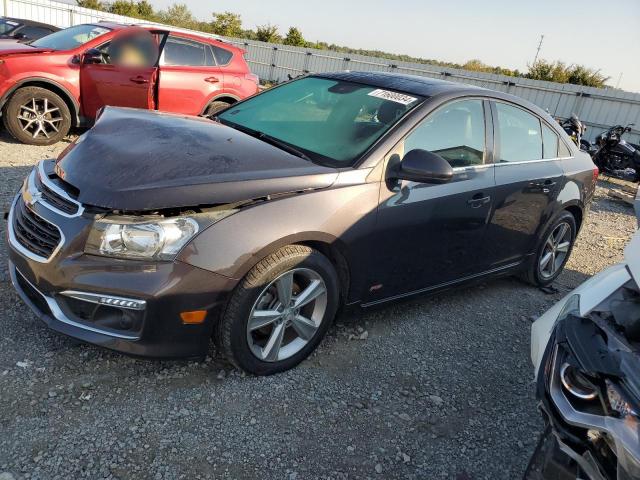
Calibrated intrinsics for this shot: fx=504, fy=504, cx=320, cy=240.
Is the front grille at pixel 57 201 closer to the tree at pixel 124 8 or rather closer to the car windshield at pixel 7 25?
the car windshield at pixel 7 25

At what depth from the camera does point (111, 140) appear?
9.25ft

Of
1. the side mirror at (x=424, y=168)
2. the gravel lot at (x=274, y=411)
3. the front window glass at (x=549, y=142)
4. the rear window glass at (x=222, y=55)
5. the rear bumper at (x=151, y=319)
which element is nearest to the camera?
the gravel lot at (x=274, y=411)

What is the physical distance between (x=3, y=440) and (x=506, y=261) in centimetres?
354

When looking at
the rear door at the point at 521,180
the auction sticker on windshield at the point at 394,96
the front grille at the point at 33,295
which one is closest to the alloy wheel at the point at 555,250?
the rear door at the point at 521,180

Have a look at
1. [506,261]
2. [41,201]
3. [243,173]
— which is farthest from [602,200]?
[41,201]

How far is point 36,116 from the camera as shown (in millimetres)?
6484

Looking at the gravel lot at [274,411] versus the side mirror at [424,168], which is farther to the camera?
the side mirror at [424,168]

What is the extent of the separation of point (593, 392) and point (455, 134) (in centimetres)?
212

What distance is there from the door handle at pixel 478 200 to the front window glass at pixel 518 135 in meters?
0.40

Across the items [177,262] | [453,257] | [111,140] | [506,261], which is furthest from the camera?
[506,261]

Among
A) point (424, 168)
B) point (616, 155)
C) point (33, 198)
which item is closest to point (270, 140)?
point (424, 168)

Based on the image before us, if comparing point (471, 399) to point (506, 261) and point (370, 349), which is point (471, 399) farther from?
point (506, 261)

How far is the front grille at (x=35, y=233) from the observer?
242 cm

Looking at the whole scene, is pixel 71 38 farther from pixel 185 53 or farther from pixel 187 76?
pixel 187 76
